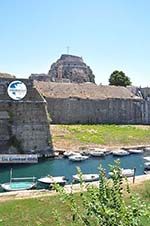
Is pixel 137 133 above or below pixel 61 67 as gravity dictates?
below

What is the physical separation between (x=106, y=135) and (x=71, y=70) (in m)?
54.6

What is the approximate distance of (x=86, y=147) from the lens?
49.6 m

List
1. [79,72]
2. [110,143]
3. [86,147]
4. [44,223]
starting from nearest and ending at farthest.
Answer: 1. [44,223]
2. [86,147]
3. [110,143]
4. [79,72]

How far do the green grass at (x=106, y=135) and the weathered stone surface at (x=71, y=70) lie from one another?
4633 centimetres

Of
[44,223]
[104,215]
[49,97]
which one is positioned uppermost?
[49,97]

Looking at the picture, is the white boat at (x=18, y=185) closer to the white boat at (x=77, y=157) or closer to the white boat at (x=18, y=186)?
the white boat at (x=18, y=186)

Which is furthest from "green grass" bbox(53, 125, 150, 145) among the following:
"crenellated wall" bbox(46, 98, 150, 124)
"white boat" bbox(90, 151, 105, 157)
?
"crenellated wall" bbox(46, 98, 150, 124)

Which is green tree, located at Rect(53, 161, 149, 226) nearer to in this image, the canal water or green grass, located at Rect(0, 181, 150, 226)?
green grass, located at Rect(0, 181, 150, 226)

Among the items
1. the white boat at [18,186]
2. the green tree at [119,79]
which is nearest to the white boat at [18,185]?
the white boat at [18,186]

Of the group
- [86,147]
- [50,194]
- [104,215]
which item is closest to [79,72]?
[86,147]

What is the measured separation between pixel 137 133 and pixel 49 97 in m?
15.5

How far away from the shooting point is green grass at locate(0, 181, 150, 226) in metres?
19.4

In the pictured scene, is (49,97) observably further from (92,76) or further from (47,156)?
(92,76)

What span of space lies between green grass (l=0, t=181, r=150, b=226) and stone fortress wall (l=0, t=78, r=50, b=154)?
21.5 m
